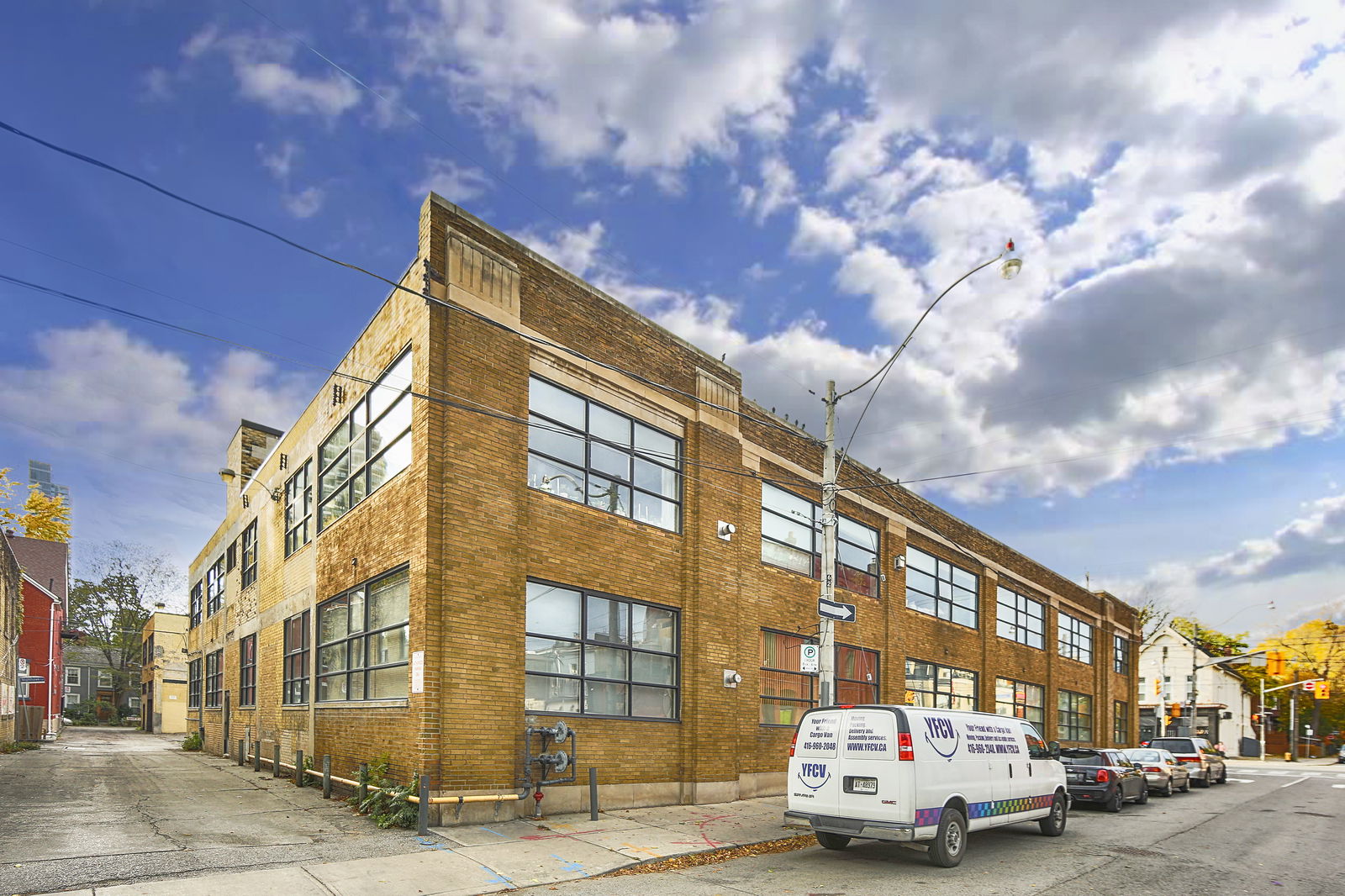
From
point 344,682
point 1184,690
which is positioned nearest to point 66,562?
point 344,682

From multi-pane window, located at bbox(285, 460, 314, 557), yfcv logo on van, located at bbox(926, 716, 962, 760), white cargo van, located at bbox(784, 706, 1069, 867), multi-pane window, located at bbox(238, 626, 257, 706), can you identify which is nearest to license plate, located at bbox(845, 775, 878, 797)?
white cargo van, located at bbox(784, 706, 1069, 867)

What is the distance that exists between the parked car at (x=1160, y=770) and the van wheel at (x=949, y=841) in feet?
44.5

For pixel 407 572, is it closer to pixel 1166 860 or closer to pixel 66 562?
pixel 1166 860

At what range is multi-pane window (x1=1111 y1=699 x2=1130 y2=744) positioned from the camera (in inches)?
1654

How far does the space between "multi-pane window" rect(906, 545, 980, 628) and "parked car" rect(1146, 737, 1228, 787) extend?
6881mm

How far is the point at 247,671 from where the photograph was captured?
25.7m

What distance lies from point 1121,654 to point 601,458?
37.8 metres

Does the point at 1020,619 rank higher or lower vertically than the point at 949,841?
higher

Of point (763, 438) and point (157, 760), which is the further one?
point (157, 760)


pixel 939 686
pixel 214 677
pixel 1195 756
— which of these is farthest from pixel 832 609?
pixel 214 677

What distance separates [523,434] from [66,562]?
2195 inches

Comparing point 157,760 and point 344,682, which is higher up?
point 344,682

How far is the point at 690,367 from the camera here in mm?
18766

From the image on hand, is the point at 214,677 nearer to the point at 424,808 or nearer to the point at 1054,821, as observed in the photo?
the point at 424,808
